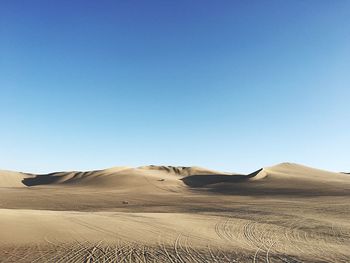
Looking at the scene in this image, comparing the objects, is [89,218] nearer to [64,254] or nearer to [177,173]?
[64,254]

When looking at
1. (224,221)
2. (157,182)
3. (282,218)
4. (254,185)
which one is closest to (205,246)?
(224,221)

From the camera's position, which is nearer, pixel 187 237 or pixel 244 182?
pixel 187 237

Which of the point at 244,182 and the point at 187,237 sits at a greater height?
the point at 244,182

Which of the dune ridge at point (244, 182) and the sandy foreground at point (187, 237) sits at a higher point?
the dune ridge at point (244, 182)

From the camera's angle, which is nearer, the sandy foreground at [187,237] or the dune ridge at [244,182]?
the sandy foreground at [187,237]

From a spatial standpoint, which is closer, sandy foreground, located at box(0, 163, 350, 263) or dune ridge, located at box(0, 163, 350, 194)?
sandy foreground, located at box(0, 163, 350, 263)

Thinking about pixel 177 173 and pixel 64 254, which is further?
pixel 177 173

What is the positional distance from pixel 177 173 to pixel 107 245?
231ft

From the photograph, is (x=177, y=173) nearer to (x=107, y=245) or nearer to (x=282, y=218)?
(x=282, y=218)

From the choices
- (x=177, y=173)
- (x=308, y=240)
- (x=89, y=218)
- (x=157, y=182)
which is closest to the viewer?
(x=308, y=240)

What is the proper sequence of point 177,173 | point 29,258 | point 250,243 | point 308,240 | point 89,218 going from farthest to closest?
point 177,173 → point 89,218 → point 308,240 → point 250,243 → point 29,258

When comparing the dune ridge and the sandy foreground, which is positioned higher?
the dune ridge

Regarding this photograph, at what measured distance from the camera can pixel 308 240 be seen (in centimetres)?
1560

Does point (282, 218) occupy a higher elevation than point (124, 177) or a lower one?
lower
